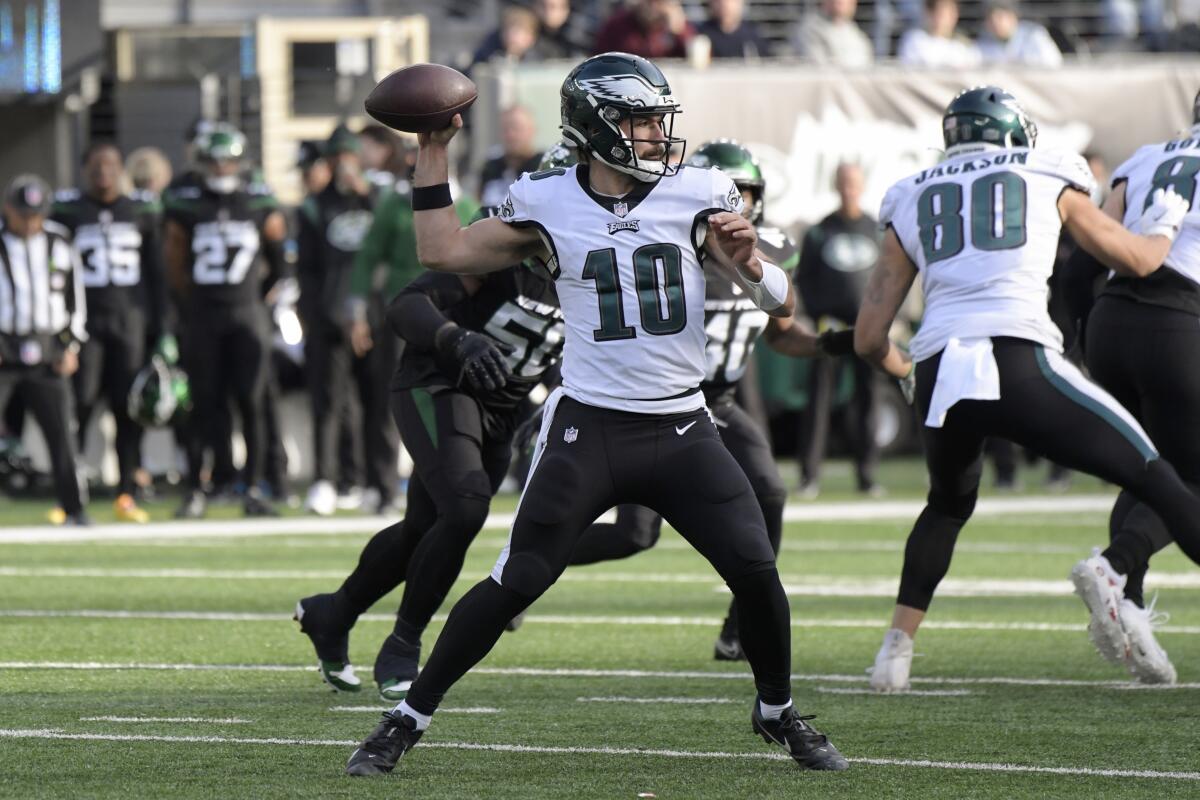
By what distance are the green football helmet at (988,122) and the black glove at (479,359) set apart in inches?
58.5

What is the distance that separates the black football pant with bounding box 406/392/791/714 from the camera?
194 inches

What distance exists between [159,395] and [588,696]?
7.51 metres

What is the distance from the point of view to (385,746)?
4859 mm

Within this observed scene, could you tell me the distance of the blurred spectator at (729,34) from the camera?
52.7 feet

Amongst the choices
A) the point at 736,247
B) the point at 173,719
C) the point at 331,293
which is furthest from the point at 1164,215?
the point at 331,293

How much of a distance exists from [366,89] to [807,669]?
1300cm

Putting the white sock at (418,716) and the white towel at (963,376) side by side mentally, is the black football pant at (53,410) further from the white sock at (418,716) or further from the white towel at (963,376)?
the white sock at (418,716)

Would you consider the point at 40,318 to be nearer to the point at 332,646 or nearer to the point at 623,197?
the point at 332,646

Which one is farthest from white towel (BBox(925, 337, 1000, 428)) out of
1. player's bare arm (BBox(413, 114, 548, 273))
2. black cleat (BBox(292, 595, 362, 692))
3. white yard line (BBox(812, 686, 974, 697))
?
black cleat (BBox(292, 595, 362, 692))

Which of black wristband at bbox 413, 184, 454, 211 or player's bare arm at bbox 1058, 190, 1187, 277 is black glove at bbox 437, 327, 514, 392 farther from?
player's bare arm at bbox 1058, 190, 1187, 277

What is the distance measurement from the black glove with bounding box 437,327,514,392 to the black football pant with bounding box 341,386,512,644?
34 cm

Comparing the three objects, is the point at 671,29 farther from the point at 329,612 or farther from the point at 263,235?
the point at 329,612

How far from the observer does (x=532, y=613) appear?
27.0 feet

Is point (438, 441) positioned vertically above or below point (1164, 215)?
below
